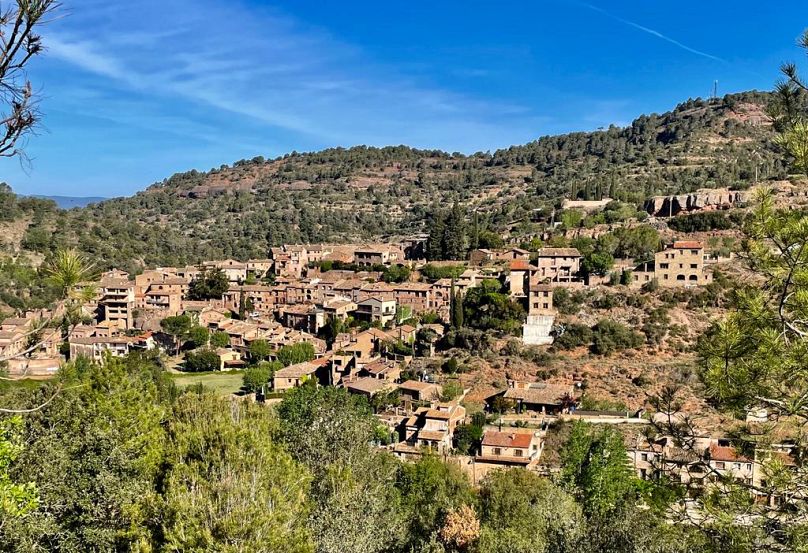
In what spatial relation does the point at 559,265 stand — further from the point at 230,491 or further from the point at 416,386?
the point at 230,491

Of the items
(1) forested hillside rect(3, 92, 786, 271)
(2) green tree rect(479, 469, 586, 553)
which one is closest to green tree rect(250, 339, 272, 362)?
(2) green tree rect(479, 469, 586, 553)

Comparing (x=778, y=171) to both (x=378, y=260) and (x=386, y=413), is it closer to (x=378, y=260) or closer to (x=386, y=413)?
(x=378, y=260)

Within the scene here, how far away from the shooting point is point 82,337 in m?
40.9

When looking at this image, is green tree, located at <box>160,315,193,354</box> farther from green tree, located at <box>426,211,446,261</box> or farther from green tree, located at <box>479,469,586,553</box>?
green tree, located at <box>479,469,586,553</box>

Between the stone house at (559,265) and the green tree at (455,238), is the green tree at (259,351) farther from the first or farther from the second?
the stone house at (559,265)

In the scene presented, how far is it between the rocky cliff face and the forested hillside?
4.81 m

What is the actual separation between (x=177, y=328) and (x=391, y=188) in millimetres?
69450

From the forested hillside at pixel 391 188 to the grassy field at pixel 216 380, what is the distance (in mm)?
23057

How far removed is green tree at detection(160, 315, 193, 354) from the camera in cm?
4191

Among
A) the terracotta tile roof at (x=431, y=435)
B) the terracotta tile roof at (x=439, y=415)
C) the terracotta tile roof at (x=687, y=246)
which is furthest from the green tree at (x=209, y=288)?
the terracotta tile roof at (x=687, y=246)

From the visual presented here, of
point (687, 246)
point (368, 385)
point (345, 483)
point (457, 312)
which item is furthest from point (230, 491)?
point (687, 246)

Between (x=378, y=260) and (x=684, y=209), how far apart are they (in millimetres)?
23902

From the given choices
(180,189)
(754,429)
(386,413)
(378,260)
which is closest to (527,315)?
(386,413)

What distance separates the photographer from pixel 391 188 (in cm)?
10825
